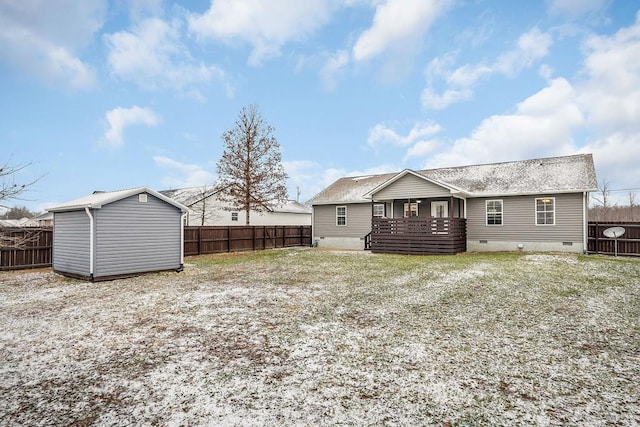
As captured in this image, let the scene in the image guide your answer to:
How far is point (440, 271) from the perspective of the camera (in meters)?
12.0

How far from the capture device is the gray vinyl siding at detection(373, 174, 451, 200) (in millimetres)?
18141

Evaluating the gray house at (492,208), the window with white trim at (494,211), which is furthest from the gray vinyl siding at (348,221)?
the window with white trim at (494,211)

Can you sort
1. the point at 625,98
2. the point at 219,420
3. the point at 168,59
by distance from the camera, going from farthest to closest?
the point at 625,98
the point at 168,59
the point at 219,420

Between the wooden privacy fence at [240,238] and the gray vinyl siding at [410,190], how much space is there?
8.08 m

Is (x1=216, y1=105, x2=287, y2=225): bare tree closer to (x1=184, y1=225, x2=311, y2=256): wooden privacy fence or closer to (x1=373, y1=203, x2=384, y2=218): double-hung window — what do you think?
(x1=184, y1=225, x2=311, y2=256): wooden privacy fence

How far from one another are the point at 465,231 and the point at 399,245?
4108 mm

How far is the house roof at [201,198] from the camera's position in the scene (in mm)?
30353

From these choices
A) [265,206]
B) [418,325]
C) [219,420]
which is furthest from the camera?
[265,206]

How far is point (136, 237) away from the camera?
11.9m

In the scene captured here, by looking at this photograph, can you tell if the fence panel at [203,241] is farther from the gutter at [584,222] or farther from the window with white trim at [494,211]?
the gutter at [584,222]

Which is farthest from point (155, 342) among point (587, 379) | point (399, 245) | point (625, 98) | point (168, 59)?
point (625, 98)

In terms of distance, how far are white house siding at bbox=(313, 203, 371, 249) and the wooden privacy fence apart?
1820 millimetres

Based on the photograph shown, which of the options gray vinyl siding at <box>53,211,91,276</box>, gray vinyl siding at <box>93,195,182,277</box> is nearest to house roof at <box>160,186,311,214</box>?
gray vinyl siding at <box>93,195,182,277</box>

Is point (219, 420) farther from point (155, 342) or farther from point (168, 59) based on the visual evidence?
point (168, 59)
